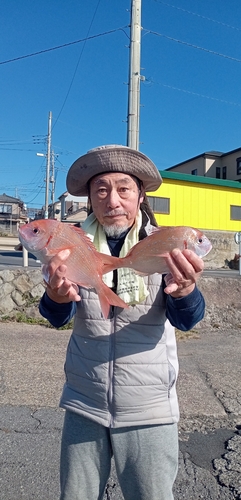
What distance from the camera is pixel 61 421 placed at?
3348mm

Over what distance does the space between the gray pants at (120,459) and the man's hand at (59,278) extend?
1.92 feet

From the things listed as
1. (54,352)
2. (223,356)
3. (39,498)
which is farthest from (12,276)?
(39,498)

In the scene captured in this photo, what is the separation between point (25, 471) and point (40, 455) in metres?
0.18

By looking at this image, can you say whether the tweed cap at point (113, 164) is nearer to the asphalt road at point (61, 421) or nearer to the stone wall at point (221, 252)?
the asphalt road at point (61, 421)

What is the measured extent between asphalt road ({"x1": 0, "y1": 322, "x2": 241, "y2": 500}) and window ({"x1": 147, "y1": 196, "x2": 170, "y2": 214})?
1374cm

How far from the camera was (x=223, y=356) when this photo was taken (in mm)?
5262

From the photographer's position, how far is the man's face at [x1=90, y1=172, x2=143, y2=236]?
1854mm

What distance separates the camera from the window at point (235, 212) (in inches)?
837

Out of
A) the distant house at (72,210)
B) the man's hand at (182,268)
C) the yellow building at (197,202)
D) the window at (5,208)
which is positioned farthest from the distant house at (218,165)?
the window at (5,208)

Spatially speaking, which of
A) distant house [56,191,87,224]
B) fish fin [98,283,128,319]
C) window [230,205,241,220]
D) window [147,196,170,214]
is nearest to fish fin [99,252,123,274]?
fish fin [98,283,128,319]

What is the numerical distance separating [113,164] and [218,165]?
106ft

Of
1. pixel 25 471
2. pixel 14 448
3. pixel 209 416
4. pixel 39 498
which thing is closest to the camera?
pixel 39 498

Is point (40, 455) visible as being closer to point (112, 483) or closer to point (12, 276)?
point (112, 483)

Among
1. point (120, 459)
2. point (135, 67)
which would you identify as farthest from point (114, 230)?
point (135, 67)
